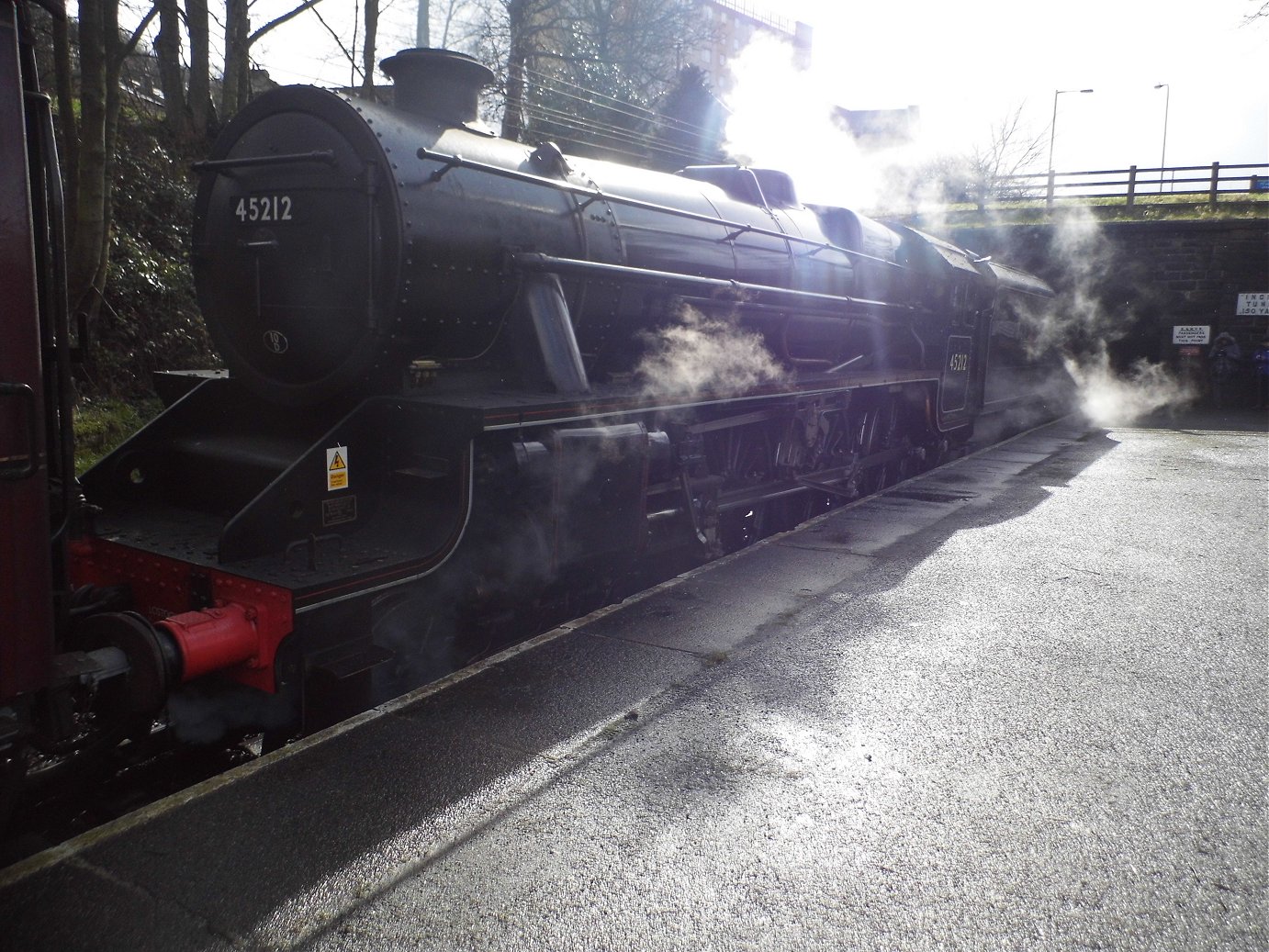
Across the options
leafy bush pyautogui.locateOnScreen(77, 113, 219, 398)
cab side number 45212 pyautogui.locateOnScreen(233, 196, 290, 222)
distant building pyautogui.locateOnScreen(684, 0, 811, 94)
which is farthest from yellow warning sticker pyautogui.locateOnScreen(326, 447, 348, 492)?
distant building pyautogui.locateOnScreen(684, 0, 811, 94)

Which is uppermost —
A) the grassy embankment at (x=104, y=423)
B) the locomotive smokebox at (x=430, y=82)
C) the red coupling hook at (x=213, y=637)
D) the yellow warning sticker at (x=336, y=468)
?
the locomotive smokebox at (x=430, y=82)

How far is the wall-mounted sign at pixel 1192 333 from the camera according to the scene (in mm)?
21953

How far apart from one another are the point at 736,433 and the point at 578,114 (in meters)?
19.3

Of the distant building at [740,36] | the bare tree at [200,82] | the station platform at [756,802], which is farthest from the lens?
the distant building at [740,36]

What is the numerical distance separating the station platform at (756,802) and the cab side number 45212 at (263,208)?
2285mm

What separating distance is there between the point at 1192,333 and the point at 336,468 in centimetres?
2332

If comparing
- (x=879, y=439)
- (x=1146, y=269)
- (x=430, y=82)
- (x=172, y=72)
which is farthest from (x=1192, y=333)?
(x=430, y=82)

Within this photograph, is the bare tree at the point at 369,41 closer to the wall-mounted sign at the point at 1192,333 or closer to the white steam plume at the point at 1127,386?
the white steam plume at the point at 1127,386

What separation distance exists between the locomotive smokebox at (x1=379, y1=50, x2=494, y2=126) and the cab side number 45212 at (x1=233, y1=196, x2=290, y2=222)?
0.83 meters

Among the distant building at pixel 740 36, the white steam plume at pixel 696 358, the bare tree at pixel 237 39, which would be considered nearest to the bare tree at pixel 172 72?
the bare tree at pixel 237 39

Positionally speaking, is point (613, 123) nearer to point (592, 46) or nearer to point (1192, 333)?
point (592, 46)

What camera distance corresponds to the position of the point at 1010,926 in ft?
8.29

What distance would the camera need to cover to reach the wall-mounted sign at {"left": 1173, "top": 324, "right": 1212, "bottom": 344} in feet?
72.0

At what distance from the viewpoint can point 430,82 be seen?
15.7 ft
